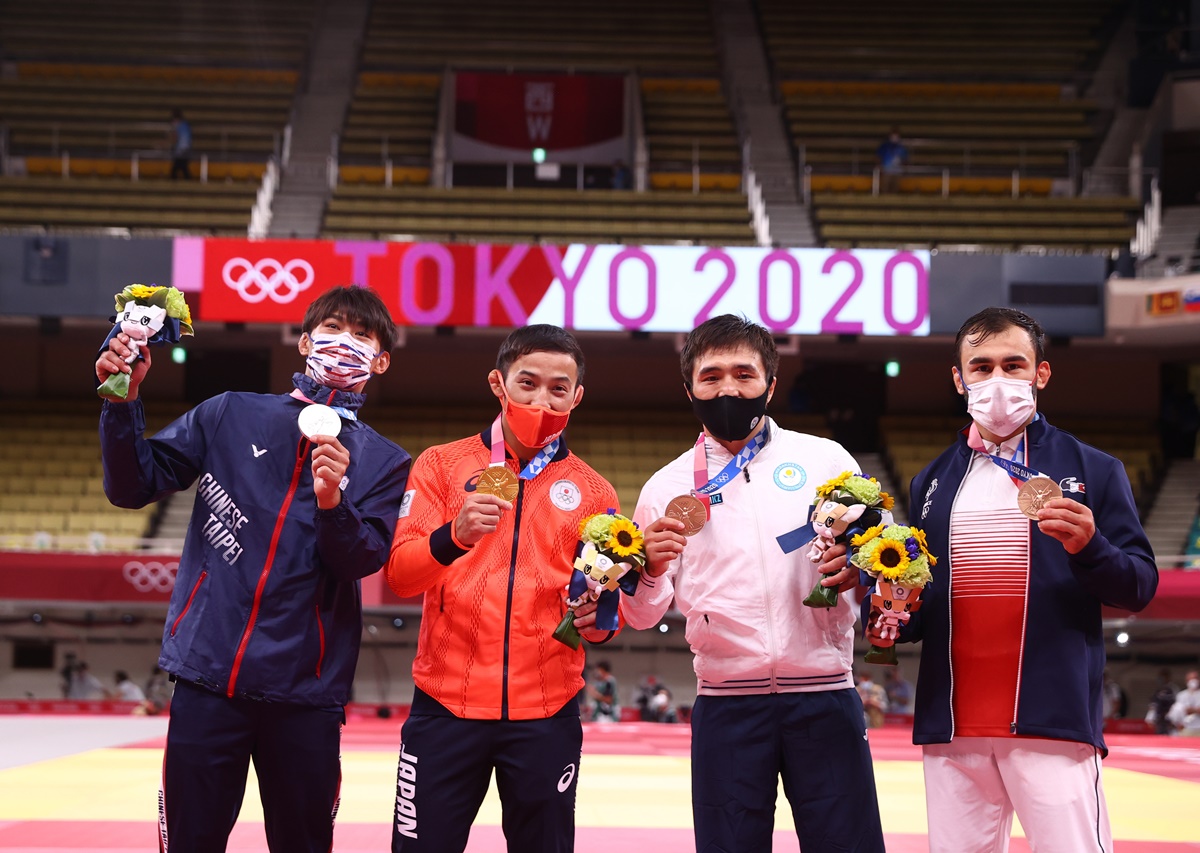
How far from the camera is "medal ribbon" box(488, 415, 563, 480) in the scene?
3.94m

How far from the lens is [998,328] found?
3.97 m

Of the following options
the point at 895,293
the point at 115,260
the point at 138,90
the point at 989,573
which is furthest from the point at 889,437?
the point at 989,573

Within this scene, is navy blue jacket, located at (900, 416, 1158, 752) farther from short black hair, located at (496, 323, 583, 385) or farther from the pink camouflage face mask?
the pink camouflage face mask

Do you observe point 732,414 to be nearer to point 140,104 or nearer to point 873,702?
point 873,702

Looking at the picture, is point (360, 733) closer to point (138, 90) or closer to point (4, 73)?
point (138, 90)

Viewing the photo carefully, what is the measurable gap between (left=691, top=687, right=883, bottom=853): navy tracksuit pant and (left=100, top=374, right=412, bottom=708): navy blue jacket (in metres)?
1.24

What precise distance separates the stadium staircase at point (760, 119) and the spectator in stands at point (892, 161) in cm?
179

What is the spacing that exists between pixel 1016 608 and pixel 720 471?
106 centimetres

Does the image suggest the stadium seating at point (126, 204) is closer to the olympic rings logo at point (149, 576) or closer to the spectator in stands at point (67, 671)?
the olympic rings logo at point (149, 576)

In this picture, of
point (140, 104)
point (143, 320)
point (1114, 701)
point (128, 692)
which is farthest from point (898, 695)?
point (140, 104)

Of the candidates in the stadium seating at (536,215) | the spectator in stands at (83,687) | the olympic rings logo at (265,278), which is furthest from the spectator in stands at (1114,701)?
the spectator in stands at (83,687)

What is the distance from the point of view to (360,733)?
48.2 feet

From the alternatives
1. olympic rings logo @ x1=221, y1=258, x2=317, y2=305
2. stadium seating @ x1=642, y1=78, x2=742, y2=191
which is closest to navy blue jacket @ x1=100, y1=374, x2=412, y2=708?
olympic rings logo @ x1=221, y1=258, x2=317, y2=305

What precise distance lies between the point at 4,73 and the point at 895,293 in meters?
20.8
